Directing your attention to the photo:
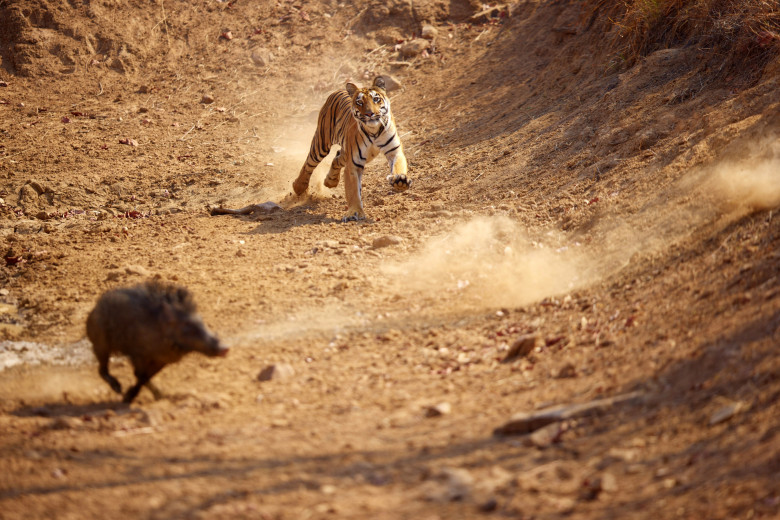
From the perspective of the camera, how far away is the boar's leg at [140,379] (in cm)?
520

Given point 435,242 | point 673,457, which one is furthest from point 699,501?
point 435,242

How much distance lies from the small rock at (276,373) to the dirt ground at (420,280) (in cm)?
3

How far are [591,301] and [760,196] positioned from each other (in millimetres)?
1585

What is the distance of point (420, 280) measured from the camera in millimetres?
7133

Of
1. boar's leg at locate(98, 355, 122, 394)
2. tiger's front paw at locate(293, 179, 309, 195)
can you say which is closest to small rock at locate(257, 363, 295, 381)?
boar's leg at locate(98, 355, 122, 394)

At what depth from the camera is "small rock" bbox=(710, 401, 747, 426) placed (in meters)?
3.57

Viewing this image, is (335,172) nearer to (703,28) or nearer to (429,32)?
(703,28)

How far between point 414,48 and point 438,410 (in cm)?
1139

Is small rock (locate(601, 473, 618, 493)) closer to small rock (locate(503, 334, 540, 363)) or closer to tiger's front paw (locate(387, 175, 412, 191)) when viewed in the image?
small rock (locate(503, 334, 540, 363))

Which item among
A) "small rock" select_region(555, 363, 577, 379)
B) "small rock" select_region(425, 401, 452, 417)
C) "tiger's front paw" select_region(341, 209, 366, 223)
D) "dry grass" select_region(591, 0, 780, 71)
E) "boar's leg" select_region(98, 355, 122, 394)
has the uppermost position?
"dry grass" select_region(591, 0, 780, 71)

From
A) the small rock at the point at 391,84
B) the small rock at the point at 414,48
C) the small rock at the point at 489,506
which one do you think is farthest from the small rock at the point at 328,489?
the small rock at the point at 414,48

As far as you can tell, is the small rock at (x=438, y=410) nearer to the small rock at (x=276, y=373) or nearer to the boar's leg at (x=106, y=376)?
the small rock at (x=276, y=373)

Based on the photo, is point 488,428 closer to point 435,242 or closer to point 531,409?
point 531,409

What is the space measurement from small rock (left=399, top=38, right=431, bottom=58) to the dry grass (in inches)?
168
